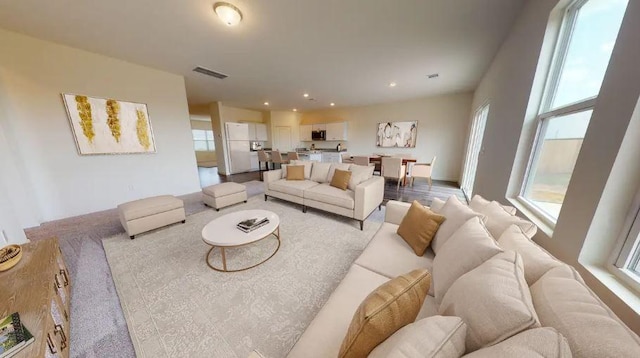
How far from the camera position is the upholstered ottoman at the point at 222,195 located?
3305 mm

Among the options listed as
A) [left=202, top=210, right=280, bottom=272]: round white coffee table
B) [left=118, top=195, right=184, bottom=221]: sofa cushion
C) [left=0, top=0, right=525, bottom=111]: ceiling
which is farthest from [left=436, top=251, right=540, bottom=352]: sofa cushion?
[left=118, top=195, right=184, bottom=221]: sofa cushion

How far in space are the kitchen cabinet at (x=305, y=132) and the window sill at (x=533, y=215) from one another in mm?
7050

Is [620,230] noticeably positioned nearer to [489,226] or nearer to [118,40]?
[489,226]

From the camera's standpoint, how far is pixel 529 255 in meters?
0.87

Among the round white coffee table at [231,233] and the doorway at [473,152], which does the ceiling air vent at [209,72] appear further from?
the doorway at [473,152]

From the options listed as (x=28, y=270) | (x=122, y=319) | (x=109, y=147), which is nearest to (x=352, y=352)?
(x=122, y=319)

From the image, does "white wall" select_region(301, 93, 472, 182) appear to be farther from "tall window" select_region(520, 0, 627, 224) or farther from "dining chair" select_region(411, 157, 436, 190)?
"tall window" select_region(520, 0, 627, 224)

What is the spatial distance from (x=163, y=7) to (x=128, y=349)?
9.92 ft

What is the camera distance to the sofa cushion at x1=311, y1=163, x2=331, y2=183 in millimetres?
3631

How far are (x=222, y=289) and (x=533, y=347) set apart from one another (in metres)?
1.90

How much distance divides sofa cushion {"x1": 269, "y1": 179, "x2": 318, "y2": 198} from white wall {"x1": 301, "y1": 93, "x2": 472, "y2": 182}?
13.9ft

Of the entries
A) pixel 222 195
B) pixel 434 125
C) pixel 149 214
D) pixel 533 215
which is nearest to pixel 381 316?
pixel 533 215

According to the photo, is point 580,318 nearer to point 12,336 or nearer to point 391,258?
point 391,258

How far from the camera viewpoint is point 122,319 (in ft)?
4.58
